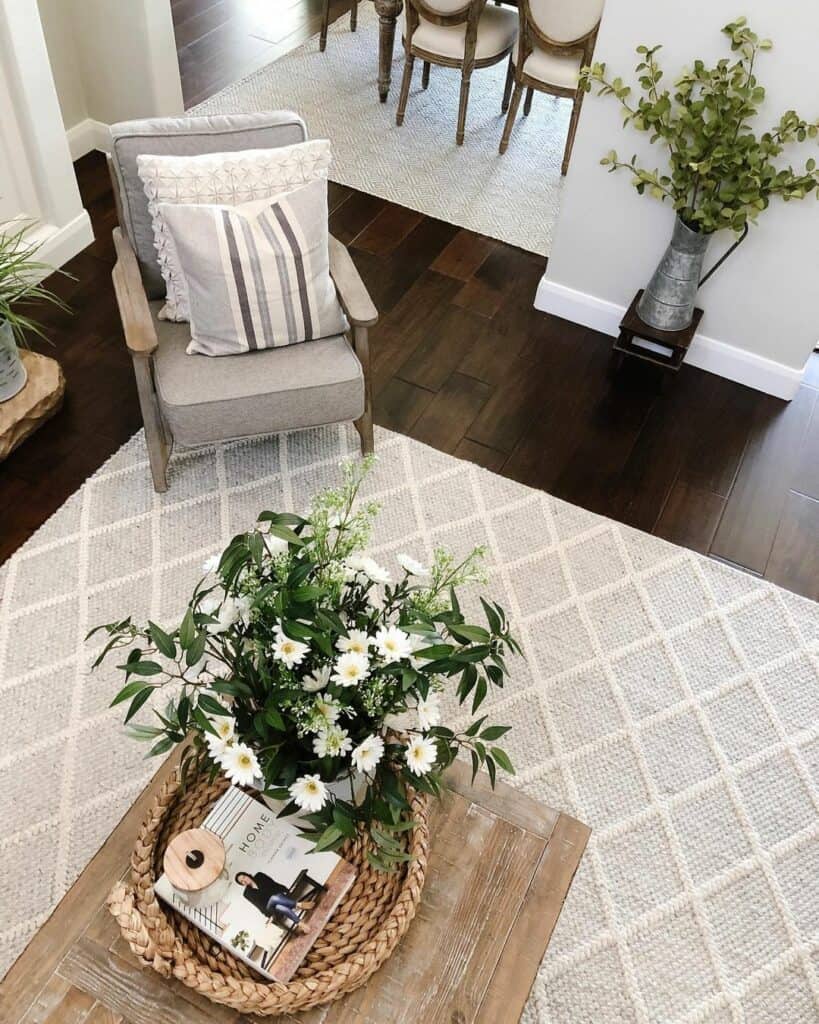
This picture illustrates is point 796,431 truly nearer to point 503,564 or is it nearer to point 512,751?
point 503,564

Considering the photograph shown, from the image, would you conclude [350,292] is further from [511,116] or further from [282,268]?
[511,116]

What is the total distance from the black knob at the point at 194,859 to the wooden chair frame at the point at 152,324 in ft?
4.12

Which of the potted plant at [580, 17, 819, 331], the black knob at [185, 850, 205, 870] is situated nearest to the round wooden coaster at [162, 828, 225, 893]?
the black knob at [185, 850, 205, 870]

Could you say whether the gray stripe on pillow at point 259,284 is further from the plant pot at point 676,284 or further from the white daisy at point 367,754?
the white daisy at point 367,754

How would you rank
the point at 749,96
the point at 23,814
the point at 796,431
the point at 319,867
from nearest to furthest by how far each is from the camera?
the point at 319,867
the point at 23,814
the point at 749,96
the point at 796,431

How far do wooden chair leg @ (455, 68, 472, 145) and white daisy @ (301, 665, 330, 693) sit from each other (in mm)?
3219

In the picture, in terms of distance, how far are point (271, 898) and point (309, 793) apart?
251 millimetres

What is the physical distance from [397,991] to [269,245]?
1649mm

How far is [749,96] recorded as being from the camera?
7.73ft

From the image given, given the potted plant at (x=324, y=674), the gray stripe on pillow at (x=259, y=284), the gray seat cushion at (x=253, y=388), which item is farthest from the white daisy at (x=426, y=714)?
the gray stripe on pillow at (x=259, y=284)

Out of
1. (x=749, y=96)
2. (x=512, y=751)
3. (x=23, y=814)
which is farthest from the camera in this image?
(x=749, y=96)

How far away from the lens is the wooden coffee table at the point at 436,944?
1325mm

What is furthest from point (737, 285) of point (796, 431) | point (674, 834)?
point (674, 834)

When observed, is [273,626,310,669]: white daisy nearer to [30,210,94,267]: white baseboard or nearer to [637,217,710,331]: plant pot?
[637,217,710,331]: plant pot
